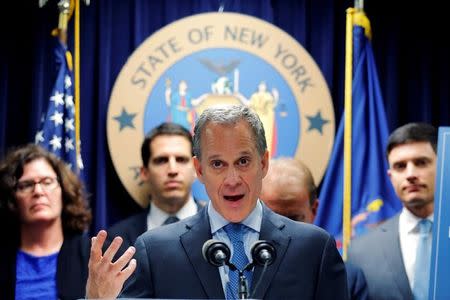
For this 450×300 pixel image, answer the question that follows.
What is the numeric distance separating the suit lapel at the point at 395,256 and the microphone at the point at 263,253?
189 cm

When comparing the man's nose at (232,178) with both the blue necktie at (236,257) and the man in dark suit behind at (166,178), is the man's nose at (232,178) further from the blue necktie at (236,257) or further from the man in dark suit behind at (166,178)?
the man in dark suit behind at (166,178)

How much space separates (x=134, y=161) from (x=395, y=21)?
180 cm

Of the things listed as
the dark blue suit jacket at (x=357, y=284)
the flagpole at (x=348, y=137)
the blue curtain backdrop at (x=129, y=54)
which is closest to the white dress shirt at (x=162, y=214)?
the blue curtain backdrop at (x=129, y=54)

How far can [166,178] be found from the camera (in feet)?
15.3

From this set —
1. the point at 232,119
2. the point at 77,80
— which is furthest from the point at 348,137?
the point at 232,119

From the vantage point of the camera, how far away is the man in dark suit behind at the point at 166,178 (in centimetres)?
468

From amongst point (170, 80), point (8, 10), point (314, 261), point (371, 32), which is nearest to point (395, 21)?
point (371, 32)

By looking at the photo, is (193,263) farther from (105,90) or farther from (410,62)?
(410,62)

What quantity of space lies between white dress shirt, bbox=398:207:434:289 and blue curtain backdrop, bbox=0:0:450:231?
1157 millimetres

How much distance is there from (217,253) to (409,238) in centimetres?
216

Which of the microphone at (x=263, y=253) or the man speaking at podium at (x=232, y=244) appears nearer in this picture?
the microphone at (x=263, y=253)

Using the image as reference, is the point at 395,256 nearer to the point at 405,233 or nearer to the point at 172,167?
the point at 405,233

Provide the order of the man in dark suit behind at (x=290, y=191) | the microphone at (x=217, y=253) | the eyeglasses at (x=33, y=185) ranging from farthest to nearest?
the eyeglasses at (x=33, y=185) < the man in dark suit behind at (x=290, y=191) < the microphone at (x=217, y=253)

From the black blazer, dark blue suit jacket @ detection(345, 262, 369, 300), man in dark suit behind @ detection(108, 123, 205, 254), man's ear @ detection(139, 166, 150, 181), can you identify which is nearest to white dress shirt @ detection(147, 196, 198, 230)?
man in dark suit behind @ detection(108, 123, 205, 254)
